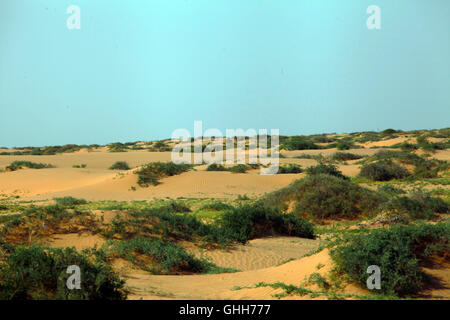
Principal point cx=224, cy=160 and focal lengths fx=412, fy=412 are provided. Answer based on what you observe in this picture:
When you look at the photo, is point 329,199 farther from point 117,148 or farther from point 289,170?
point 117,148

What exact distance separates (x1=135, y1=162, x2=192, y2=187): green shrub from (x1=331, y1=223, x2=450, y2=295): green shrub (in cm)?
2016

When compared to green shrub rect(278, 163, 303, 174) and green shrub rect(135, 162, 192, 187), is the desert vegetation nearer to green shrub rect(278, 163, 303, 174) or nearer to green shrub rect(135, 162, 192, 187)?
green shrub rect(135, 162, 192, 187)

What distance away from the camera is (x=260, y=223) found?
13.5 meters

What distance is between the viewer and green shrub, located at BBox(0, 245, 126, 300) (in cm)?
516

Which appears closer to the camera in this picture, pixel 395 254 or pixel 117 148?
pixel 395 254

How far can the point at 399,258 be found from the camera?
6.35 m

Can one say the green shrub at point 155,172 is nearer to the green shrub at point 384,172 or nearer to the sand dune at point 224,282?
the green shrub at point 384,172

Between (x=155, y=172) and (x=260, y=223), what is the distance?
50.4 ft

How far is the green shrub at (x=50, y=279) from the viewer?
5164 mm

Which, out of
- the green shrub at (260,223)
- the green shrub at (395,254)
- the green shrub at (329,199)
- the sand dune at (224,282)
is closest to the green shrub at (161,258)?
the sand dune at (224,282)

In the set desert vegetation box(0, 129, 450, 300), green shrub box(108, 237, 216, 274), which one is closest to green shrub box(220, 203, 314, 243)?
desert vegetation box(0, 129, 450, 300)

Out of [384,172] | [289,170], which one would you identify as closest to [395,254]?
[384,172]

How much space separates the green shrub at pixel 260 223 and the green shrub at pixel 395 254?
586cm
